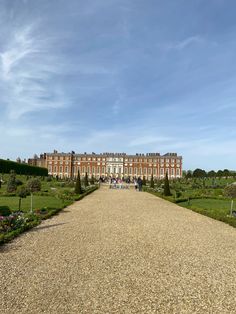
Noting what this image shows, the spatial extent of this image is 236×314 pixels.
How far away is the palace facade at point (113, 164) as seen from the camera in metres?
91.2

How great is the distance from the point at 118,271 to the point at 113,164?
287 feet

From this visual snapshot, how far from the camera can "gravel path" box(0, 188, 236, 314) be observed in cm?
417

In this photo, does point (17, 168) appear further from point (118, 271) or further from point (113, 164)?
point (118, 271)

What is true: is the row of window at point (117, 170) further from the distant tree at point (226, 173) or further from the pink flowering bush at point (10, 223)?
the pink flowering bush at point (10, 223)

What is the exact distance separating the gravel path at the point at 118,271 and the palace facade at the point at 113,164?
3231 inches

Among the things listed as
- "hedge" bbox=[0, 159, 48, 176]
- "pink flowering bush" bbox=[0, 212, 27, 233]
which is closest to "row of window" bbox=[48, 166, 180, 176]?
"hedge" bbox=[0, 159, 48, 176]

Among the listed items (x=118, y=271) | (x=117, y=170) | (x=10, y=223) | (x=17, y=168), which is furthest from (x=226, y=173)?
(x=118, y=271)

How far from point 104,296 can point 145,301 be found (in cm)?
55

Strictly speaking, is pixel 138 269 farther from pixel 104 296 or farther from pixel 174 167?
pixel 174 167

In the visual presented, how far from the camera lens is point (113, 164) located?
93125 millimetres

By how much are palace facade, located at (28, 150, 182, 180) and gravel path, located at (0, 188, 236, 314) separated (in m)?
82.1

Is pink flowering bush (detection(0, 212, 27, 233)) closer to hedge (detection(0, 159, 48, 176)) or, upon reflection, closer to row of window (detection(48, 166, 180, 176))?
hedge (detection(0, 159, 48, 176))

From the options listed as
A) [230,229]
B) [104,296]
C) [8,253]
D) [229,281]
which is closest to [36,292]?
[104,296]

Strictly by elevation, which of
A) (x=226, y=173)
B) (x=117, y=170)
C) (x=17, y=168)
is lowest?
(x=17, y=168)
